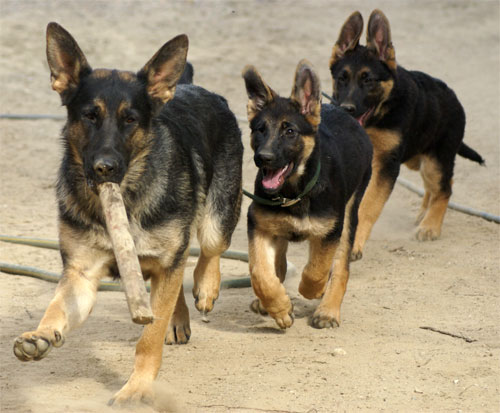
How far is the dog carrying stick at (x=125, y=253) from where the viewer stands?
4434 mm

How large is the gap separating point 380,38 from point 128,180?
4.16m

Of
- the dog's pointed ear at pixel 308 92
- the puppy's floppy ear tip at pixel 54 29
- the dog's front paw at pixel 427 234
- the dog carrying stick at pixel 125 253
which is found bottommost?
the dog's front paw at pixel 427 234

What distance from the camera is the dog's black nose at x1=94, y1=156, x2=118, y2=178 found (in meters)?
4.74

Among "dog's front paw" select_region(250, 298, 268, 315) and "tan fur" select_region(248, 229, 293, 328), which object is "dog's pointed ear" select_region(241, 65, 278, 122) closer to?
"tan fur" select_region(248, 229, 293, 328)

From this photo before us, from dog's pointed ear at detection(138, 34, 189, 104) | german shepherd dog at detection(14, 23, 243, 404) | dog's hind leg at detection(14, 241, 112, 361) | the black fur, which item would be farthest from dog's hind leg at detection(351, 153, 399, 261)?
dog's hind leg at detection(14, 241, 112, 361)

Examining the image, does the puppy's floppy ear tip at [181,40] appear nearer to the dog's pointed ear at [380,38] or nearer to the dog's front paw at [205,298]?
the dog's front paw at [205,298]

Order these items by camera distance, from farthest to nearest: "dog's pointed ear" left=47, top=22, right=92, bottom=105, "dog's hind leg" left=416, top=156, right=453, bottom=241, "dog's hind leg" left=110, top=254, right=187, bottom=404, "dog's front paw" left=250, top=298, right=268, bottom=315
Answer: "dog's hind leg" left=416, top=156, right=453, bottom=241 → "dog's front paw" left=250, top=298, right=268, bottom=315 → "dog's pointed ear" left=47, top=22, right=92, bottom=105 → "dog's hind leg" left=110, top=254, right=187, bottom=404

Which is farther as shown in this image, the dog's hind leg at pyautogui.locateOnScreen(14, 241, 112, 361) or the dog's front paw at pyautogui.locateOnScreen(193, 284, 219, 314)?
the dog's front paw at pyautogui.locateOnScreen(193, 284, 219, 314)

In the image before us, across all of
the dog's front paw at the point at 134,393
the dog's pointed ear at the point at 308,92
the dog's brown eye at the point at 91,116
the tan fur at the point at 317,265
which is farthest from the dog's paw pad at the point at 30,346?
the dog's pointed ear at the point at 308,92

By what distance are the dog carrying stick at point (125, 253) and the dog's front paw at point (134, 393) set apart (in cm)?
71

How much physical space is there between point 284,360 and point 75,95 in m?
2.16

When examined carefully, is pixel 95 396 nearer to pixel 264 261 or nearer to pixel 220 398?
pixel 220 398

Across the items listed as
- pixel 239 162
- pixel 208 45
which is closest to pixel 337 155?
pixel 239 162

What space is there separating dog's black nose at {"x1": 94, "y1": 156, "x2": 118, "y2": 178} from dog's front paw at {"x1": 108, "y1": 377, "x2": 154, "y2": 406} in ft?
3.93
